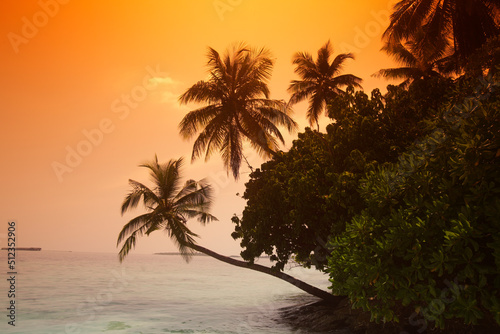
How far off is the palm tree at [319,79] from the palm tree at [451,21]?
7653 mm

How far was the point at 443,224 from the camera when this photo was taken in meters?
6.23

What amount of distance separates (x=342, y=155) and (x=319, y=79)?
43.2 feet

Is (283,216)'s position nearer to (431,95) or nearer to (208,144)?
(431,95)

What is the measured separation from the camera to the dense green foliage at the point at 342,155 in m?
11.3

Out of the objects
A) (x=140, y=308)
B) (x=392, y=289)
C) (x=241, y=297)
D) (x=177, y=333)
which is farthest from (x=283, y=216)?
(x=241, y=297)

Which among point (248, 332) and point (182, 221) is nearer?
point (248, 332)

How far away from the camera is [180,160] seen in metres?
21.2

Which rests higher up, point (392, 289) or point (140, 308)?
point (392, 289)

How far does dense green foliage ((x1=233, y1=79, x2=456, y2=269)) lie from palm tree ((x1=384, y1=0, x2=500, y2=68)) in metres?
4.35

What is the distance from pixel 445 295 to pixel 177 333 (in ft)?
36.0

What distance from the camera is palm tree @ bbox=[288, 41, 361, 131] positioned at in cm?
2402

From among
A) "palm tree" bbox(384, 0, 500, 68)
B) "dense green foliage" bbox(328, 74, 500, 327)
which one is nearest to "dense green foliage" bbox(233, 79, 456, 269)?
"dense green foliage" bbox(328, 74, 500, 327)

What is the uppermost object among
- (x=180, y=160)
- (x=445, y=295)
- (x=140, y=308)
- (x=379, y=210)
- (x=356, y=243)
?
(x=180, y=160)

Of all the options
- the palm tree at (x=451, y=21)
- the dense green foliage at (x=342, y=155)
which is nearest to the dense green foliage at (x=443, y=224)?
the dense green foliage at (x=342, y=155)
